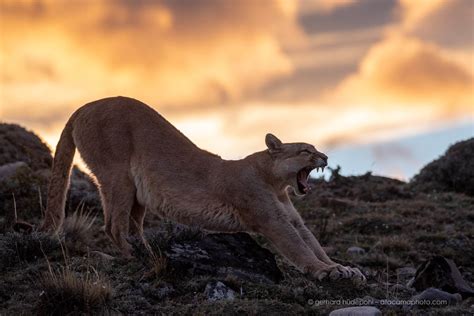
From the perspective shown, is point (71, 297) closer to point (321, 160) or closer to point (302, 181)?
point (302, 181)

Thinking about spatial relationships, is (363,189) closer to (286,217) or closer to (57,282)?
(286,217)

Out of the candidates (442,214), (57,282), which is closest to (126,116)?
(57,282)

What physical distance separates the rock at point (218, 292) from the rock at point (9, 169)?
8.08m

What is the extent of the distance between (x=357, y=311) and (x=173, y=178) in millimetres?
3568

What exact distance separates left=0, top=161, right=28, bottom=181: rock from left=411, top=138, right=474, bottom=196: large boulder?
8.97 meters

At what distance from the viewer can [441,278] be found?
9.04 m

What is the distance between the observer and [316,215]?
15.0 m

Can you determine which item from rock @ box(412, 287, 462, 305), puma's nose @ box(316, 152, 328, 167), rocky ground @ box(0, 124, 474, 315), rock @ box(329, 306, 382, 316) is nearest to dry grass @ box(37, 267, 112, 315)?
rocky ground @ box(0, 124, 474, 315)

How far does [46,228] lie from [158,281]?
9.93 ft

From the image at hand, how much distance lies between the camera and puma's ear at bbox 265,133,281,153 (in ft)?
31.6

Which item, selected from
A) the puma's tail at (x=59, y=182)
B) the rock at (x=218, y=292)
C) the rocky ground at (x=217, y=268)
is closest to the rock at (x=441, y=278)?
the rocky ground at (x=217, y=268)

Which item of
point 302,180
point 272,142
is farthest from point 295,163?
point 272,142

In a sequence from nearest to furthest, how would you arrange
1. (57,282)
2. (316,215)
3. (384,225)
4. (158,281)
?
(57,282), (158,281), (384,225), (316,215)

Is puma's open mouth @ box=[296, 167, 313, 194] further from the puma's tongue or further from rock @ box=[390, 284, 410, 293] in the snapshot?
rock @ box=[390, 284, 410, 293]
